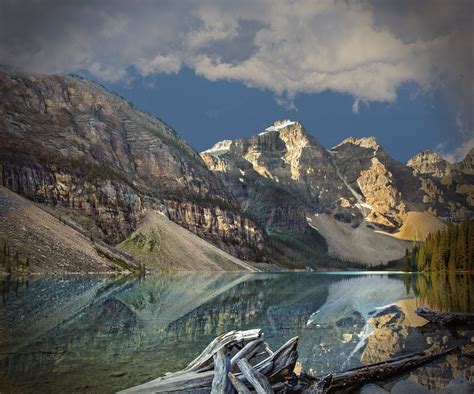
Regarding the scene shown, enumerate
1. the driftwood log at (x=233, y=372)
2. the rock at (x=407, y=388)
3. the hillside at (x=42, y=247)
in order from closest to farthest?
the driftwood log at (x=233, y=372), the rock at (x=407, y=388), the hillside at (x=42, y=247)

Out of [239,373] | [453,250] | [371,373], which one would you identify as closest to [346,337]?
[371,373]

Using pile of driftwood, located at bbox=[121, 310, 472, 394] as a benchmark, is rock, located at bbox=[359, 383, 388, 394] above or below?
below

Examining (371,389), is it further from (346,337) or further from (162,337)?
(162,337)

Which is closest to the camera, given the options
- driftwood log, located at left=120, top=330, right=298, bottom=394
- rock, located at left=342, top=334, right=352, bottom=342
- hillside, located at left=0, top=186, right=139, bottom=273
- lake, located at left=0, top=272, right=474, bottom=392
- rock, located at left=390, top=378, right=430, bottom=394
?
driftwood log, located at left=120, top=330, right=298, bottom=394

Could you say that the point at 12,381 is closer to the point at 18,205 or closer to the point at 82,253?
the point at 82,253

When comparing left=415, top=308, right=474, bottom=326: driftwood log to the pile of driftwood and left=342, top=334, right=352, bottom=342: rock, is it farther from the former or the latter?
the pile of driftwood

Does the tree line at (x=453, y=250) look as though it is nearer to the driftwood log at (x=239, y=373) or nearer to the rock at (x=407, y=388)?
the rock at (x=407, y=388)

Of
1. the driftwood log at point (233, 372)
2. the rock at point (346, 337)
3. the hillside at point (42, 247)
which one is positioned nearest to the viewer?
the driftwood log at point (233, 372)

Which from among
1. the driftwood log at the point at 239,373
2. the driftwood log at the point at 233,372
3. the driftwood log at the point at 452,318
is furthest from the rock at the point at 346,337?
the driftwood log at the point at 233,372

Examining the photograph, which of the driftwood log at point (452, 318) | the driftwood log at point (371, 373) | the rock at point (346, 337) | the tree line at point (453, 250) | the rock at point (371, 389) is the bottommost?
the rock at point (371, 389)

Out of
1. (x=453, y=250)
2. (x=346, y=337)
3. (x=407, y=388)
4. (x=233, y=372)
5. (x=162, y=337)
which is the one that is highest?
(x=453, y=250)

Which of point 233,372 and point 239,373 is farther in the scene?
point 233,372

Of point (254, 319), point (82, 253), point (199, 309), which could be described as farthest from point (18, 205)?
point (254, 319)

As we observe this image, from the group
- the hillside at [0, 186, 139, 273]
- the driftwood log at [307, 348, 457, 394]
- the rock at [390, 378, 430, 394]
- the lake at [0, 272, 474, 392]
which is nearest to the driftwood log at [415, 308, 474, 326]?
the lake at [0, 272, 474, 392]
